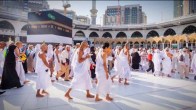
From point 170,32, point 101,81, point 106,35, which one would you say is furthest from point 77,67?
point 106,35

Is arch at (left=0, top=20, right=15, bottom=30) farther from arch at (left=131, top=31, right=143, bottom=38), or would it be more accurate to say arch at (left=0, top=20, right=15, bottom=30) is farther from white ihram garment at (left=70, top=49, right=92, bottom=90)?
white ihram garment at (left=70, top=49, right=92, bottom=90)

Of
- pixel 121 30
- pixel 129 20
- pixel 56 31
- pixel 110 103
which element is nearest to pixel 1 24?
pixel 56 31

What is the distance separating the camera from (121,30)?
45375mm

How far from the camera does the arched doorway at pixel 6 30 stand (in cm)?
2892

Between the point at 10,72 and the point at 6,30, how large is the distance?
27815 millimetres

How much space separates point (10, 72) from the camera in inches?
208

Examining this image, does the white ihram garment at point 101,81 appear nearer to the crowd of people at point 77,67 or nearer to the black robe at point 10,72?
the crowd of people at point 77,67

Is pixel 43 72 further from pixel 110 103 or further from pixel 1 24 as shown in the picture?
pixel 1 24

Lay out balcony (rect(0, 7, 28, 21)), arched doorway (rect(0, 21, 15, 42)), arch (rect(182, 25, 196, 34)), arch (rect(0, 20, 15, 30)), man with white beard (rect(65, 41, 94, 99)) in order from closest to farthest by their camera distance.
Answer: man with white beard (rect(65, 41, 94, 99)) < balcony (rect(0, 7, 28, 21)) < arched doorway (rect(0, 21, 15, 42)) < arch (rect(0, 20, 15, 30)) < arch (rect(182, 25, 196, 34))

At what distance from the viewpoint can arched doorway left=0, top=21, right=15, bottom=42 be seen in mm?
28920

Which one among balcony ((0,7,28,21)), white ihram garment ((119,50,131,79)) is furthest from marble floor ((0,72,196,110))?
balcony ((0,7,28,21))

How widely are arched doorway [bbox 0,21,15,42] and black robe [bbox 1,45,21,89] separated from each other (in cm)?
2698

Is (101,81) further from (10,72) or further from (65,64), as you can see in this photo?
(65,64)

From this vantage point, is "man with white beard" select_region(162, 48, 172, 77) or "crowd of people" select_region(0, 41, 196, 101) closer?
"crowd of people" select_region(0, 41, 196, 101)
